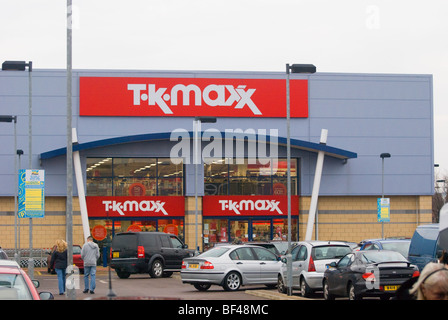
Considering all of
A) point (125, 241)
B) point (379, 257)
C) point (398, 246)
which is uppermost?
point (379, 257)

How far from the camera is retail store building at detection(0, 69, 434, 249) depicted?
45.7m

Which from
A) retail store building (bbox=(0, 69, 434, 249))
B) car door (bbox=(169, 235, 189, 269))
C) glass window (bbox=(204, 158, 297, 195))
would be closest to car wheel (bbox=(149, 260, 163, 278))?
car door (bbox=(169, 235, 189, 269))

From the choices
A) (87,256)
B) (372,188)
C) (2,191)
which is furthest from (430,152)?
(87,256)

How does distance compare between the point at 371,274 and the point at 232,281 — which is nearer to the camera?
the point at 371,274

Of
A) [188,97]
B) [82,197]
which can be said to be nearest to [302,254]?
[82,197]

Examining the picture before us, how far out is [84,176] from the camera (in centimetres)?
4569

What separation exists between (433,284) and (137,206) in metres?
40.5

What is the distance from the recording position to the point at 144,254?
33219 millimetres

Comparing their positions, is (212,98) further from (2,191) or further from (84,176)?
(2,191)

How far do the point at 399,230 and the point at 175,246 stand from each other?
1880cm

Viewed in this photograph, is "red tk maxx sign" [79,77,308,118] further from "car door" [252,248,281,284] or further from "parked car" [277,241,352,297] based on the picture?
"parked car" [277,241,352,297]

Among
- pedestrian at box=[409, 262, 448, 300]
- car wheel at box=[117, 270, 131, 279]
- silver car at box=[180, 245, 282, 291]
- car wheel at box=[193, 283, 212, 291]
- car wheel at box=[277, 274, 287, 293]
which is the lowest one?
car wheel at box=[117, 270, 131, 279]

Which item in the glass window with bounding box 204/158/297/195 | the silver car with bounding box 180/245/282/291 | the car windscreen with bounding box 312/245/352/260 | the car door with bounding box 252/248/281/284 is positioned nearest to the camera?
the car windscreen with bounding box 312/245/352/260

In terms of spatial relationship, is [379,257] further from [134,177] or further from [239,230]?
[134,177]
